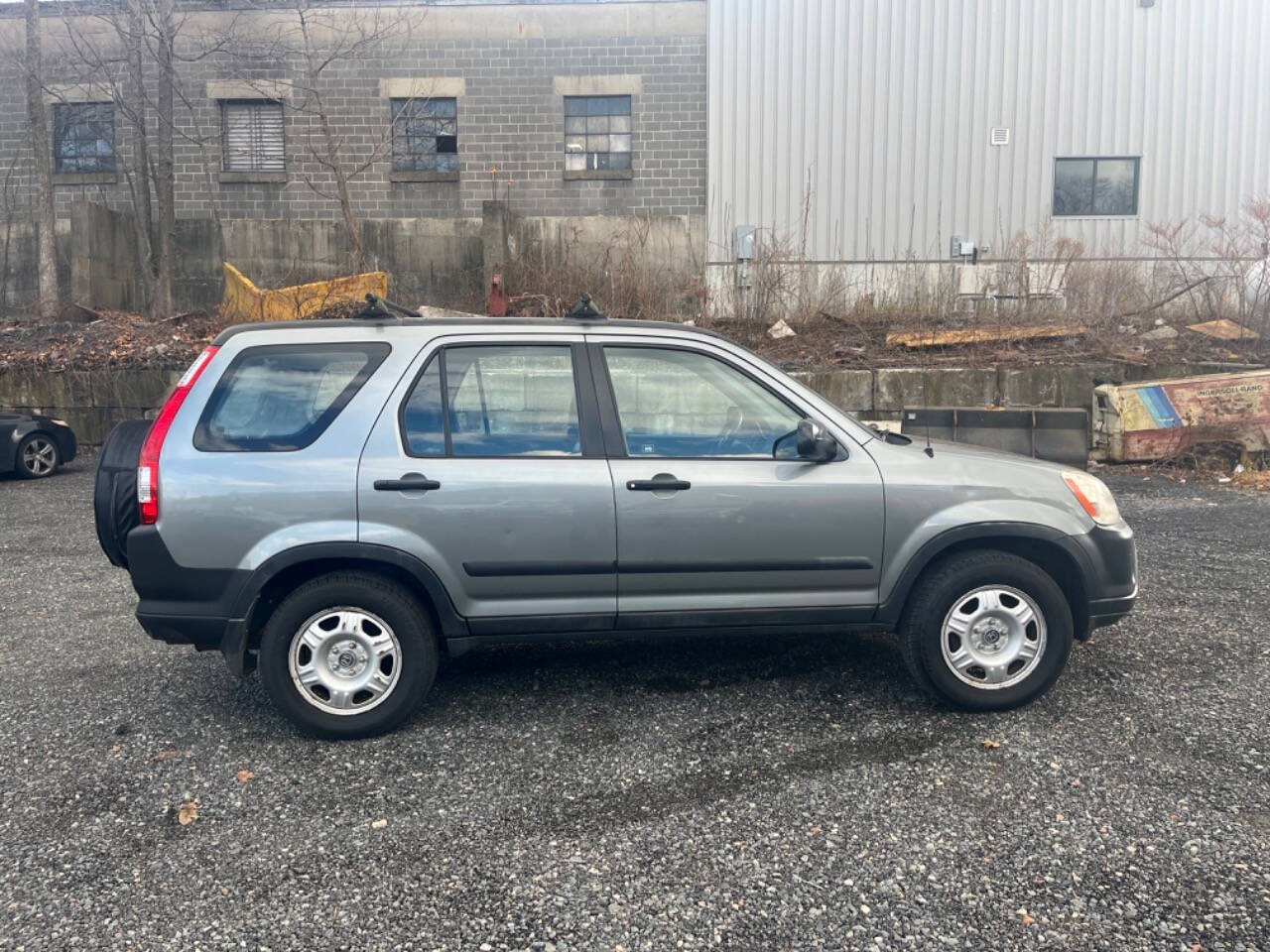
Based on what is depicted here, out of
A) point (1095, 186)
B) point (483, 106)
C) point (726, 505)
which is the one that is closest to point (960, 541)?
point (726, 505)

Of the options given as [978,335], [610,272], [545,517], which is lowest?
[545,517]

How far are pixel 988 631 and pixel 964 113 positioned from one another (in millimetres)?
16678

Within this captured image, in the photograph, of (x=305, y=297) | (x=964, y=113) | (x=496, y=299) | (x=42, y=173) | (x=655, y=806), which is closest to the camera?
(x=655, y=806)

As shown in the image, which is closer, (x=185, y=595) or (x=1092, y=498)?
(x=185, y=595)

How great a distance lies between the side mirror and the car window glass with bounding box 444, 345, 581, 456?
3.21 feet

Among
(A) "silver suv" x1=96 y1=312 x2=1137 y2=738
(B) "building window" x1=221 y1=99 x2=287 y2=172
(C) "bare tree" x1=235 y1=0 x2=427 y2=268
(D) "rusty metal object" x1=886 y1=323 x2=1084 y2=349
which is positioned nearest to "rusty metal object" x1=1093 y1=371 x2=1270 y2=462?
(D) "rusty metal object" x1=886 y1=323 x2=1084 y2=349

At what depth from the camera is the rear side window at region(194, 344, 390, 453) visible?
161 inches

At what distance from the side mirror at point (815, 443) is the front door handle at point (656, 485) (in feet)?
1.78

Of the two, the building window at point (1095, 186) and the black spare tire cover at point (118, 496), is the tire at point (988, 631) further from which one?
the building window at point (1095, 186)

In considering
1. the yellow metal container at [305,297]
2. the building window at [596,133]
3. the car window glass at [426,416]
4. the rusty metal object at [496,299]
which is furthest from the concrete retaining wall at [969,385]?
the car window glass at [426,416]

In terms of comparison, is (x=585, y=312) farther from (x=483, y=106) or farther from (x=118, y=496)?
(x=483, y=106)

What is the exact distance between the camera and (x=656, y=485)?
13.6 feet

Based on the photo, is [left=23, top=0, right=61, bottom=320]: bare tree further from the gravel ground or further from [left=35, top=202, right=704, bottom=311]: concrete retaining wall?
the gravel ground

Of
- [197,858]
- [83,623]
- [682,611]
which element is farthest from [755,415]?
[83,623]
